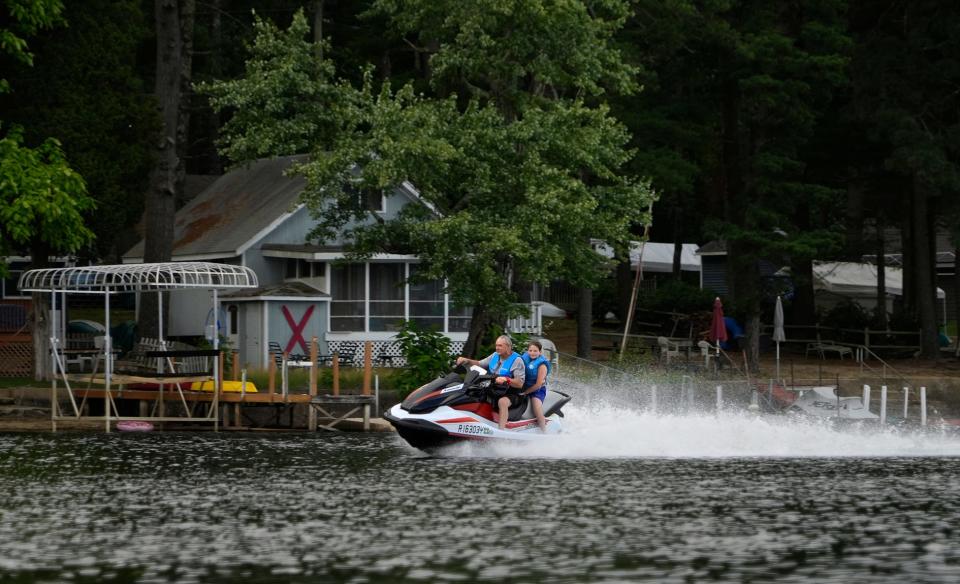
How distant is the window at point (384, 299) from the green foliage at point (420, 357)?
826 cm

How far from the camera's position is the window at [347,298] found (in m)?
48.2

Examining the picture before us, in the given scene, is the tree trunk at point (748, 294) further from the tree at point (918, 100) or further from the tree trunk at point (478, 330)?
the tree trunk at point (478, 330)

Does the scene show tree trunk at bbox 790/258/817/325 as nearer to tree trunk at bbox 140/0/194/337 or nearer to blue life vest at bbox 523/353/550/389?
tree trunk at bbox 140/0/194/337

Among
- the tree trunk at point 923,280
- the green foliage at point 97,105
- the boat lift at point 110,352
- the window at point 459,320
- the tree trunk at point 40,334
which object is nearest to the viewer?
the boat lift at point 110,352

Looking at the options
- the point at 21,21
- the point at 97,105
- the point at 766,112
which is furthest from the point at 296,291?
the point at 766,112

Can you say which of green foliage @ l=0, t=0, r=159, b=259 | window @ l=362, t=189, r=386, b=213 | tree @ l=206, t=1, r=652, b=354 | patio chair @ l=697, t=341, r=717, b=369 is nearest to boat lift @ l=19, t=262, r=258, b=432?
tree @ l=206, t=1, r=652, b=354

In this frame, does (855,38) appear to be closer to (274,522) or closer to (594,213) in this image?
(594,213)

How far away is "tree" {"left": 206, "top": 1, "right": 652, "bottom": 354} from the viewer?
3944cm

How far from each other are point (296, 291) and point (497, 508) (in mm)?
25448

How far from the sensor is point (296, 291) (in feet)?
154

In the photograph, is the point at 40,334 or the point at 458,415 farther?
the point at 40,334

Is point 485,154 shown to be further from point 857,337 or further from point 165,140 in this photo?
point 857,337

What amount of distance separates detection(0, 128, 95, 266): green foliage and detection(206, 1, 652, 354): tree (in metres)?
4.15

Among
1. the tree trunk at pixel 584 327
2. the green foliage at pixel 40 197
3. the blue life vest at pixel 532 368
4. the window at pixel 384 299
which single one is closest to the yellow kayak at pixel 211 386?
the green foliage at pixel 40 197
